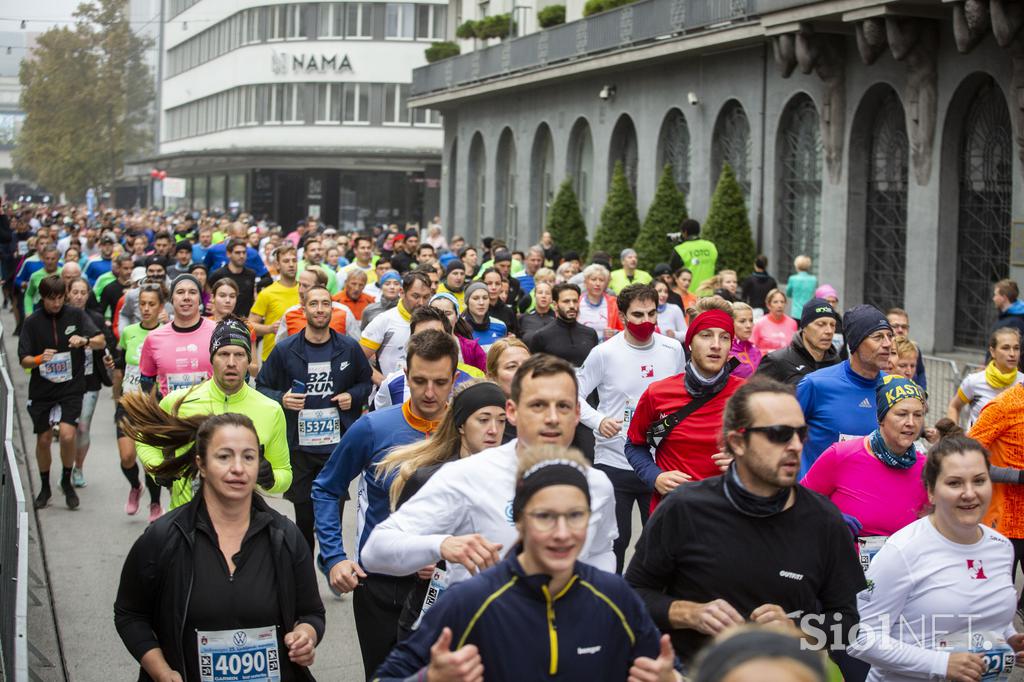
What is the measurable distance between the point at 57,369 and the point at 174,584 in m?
7.76

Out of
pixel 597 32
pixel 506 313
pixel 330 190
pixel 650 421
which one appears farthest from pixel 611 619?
pixel 330 190

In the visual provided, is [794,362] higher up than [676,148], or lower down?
lower down

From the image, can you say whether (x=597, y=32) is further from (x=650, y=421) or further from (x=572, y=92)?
(x=650, y=421)

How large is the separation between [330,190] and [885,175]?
4611 centimetres

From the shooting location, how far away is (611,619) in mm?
4094

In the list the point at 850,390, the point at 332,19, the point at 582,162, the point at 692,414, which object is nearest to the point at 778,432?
the point at 692,414

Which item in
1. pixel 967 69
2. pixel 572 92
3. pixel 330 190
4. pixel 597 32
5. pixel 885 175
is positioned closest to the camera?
pixel 967 69

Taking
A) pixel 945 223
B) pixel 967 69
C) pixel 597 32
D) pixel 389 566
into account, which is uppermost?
pixel 597 32

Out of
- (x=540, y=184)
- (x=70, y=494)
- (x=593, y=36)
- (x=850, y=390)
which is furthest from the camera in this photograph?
(x=540, y=184)

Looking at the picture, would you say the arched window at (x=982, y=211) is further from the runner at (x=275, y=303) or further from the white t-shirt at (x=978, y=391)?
the runner at (x=275, y=303)

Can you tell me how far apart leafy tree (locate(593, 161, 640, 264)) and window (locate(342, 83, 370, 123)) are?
35.7m

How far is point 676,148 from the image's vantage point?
102 feet

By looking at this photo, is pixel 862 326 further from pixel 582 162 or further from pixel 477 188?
pixel 477 188

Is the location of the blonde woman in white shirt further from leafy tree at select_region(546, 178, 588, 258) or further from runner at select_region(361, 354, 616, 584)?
leafy tree at select_region(546, 178, 588, 258)
